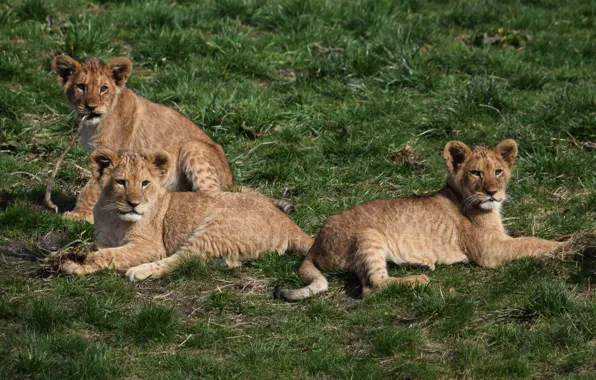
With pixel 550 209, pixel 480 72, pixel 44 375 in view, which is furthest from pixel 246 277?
pixel 480 72

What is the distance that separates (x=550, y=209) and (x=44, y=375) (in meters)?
5.14

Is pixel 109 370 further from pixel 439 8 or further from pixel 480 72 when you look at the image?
pixel 439 8

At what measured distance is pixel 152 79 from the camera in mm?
12625

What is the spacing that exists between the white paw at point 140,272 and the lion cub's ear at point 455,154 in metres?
2.70

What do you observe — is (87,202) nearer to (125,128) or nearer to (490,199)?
(125,128)

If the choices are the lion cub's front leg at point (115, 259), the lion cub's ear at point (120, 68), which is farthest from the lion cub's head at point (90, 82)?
the lion cub's front leg at point (115, 259)

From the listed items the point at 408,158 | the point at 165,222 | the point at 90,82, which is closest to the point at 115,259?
the point at 165,222

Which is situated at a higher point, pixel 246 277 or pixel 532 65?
pixel 532 65

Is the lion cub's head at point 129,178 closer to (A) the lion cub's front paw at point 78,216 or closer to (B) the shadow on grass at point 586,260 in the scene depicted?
(A) the lion cub's front paw at point 78,216

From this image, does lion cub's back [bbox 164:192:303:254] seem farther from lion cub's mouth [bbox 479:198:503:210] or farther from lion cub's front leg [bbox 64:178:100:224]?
lion cub's mouth [bbox 479:198:503:210]

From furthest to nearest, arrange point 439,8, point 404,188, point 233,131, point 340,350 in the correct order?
point 439,8 < point 233,131 < point 404,188 < point 340,350

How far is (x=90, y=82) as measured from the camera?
10086 mm

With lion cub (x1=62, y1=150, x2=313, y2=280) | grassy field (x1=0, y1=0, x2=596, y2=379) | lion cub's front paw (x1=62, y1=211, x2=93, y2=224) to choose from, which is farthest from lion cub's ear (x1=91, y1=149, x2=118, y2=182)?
lion cub's front paw (x1=62, y1=211, x2=93, y2=224)

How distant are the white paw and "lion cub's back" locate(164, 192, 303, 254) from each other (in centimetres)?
52
